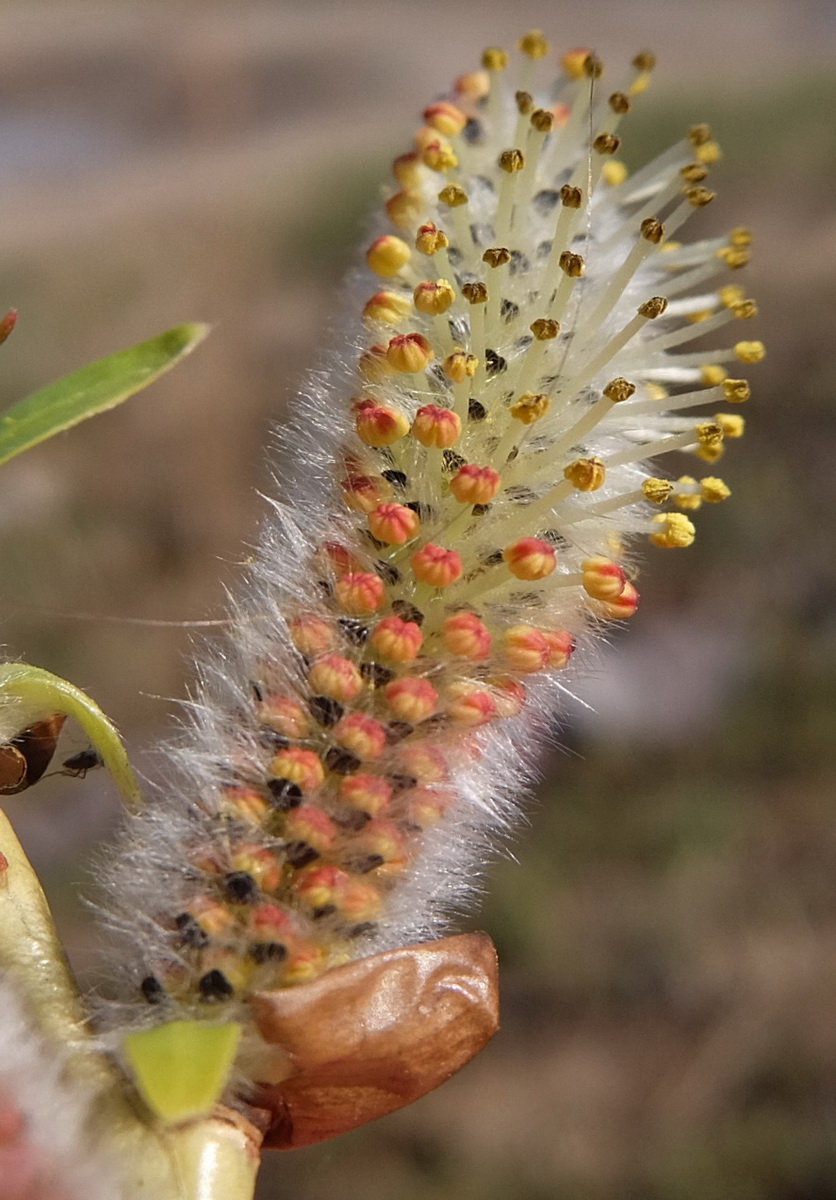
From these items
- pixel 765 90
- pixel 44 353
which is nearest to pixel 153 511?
pixel 44 353

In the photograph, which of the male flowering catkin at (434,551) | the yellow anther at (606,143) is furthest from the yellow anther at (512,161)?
the yellow anther at (606,143)

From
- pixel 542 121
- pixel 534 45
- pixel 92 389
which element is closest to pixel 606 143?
pixel 542 121

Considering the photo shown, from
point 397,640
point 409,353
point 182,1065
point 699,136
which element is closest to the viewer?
point 182,1065

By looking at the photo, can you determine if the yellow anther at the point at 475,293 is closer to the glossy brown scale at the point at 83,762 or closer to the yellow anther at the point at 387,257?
the yellow anther at the point at 387,257

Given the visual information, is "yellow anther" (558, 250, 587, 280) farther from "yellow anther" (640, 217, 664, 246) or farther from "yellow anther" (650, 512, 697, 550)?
"yellow anther" (650, 512, 697, 550)

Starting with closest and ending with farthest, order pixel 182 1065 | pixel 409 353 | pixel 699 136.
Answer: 1. pixel 182 1065
2. pixel 409 353
3. pixel 699 136

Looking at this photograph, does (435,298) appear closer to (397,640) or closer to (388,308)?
(388,308)

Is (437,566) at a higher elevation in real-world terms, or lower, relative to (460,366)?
lower
